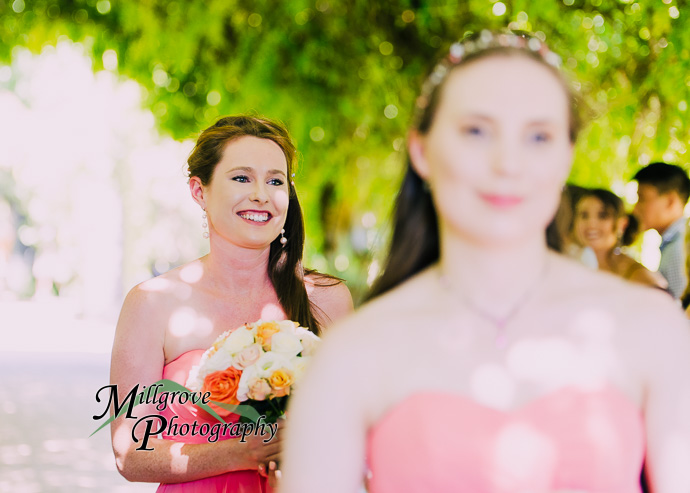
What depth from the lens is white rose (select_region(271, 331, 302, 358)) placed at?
2.51 m

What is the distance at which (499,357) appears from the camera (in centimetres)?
143

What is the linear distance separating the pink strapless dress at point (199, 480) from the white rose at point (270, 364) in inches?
12.2

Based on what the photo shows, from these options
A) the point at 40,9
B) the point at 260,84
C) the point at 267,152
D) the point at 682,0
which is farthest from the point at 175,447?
the point at 40,9

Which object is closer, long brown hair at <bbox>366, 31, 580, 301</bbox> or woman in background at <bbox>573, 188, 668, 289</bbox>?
long brown hair at <bbox>366, 31, 580, 301</bbox>

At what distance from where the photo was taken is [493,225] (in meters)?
1.42

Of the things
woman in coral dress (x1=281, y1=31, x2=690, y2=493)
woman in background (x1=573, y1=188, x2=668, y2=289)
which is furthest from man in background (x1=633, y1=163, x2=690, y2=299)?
woman in coral dress (x1=281, y1=31, x2=690, y2=493)

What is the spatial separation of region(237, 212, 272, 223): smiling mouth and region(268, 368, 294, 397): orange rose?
0.63 m

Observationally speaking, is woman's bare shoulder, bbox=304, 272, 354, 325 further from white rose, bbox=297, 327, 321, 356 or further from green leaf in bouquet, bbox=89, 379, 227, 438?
green leaf in bouquet, bbox=89, 379, 227, 438

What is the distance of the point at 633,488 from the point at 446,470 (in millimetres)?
335

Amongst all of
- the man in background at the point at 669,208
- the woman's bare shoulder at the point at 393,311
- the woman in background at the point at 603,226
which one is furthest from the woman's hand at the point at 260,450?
the man in background at the point at 669,208

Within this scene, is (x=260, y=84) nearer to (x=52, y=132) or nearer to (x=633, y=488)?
(x=633, y=488)

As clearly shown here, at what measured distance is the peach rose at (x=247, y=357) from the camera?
2484mm

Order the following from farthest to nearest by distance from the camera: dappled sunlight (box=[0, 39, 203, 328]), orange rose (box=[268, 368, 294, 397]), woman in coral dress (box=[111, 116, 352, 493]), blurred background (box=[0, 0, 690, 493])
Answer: dappled sunlight (box=[0, 39, 203, 328]) → blurred background (box=[0, 0, 690, 493]) → woman in coral dress (box=[111, 116, 352, 493]) → orange rose (box=[268, 368, 294, 397])

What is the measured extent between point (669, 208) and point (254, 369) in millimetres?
3454
